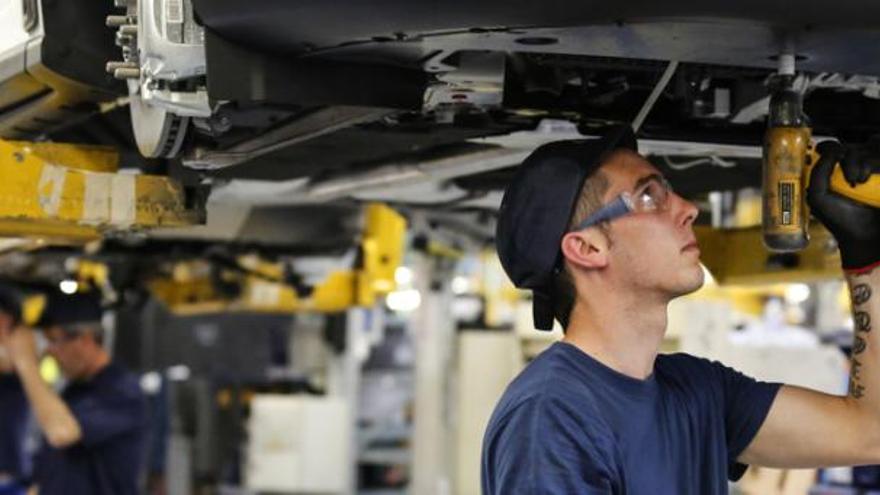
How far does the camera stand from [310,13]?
240 cm

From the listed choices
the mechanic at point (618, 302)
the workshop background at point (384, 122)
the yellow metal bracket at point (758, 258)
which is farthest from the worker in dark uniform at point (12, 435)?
the mechanic at point (618, 302)

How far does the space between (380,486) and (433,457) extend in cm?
220

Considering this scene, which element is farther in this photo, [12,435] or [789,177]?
[12,435]

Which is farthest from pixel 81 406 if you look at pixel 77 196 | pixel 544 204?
pixel 544 204

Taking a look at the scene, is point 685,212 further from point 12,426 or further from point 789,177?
point 12,426

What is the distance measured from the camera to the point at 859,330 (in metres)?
2.89

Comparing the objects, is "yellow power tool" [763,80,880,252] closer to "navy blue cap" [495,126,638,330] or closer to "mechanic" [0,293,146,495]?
"navy blue cap" [495,126,638,330]

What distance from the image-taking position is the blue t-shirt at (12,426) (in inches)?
320

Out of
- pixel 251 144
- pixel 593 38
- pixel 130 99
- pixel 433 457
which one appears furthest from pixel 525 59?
pixel 433 457

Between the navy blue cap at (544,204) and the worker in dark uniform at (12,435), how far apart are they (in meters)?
5.93

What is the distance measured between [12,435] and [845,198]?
6303 millimetres

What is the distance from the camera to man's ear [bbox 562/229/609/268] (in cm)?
266

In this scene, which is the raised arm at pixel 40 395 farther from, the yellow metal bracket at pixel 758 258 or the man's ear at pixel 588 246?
the man's ear at pixel 588 246

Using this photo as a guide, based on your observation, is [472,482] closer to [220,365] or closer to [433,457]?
[433,457]
